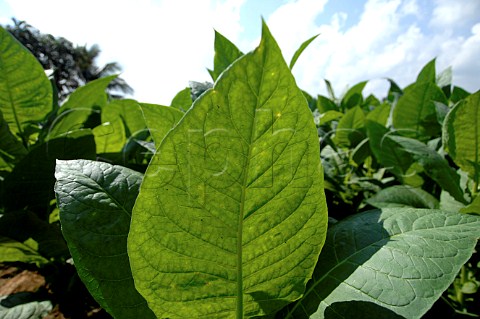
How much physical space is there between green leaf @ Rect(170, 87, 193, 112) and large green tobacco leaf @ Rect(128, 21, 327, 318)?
744 millimetres

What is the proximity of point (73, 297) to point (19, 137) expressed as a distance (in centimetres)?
62

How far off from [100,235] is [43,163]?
0.59 meters

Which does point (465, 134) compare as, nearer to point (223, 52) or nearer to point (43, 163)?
point (223, 52)

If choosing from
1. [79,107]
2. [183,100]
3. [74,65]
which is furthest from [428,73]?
[74,65]

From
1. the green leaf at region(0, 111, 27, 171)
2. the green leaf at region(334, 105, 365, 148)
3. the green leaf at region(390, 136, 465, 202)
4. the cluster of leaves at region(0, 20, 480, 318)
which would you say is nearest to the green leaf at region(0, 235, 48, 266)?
the green leaf at region(0, 111, 27, 171)

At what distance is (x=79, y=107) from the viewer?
4.60 ft

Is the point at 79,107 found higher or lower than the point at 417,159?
higher

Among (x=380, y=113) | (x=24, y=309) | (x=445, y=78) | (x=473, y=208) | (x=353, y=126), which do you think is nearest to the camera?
(x=473, y=208)

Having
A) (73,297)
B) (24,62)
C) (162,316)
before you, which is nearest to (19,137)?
(24,62)

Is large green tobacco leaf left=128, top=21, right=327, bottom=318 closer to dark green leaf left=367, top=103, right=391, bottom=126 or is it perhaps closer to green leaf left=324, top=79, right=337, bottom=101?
dark green leaf left=367, top=103, right=391, bottom=126

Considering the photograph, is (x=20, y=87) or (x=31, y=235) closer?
(x=31, y=235)

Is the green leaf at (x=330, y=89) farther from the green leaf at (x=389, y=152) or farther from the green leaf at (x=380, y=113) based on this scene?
the green leaf at (x=389, y=152)

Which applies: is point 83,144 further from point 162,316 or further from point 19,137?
point 162,316

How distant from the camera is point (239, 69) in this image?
1.31 ft
